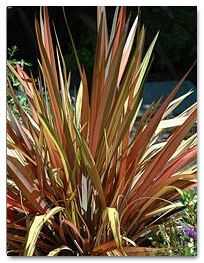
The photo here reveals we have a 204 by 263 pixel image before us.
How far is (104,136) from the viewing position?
217cm

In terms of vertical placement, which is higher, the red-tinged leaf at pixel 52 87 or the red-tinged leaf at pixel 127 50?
the red-tinged leaf at pixel 127 50

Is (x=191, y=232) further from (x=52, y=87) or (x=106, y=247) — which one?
(x=52, y=87)

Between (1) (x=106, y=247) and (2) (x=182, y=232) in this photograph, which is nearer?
(1) (x=106, y=247)

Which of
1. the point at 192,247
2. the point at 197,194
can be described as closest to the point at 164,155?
the point at 197,194

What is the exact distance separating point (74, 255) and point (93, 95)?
492mm

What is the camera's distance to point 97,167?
86.7 inches

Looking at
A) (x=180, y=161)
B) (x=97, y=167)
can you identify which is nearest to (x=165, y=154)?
(x=180, y=161)

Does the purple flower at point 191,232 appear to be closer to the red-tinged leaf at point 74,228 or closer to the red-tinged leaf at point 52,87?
the red-tinged leaf at point 74,228

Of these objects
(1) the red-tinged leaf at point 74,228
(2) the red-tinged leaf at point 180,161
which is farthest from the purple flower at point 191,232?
(1) the red-tinged leaf at point 74,228

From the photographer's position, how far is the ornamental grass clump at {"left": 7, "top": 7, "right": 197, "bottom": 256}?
84.2 inches

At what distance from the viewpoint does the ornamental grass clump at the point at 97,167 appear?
7.02 feet

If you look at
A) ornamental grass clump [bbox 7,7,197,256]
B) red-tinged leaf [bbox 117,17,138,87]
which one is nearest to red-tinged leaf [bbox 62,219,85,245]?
ornamental grass clump [bbox 7,7,197,256]

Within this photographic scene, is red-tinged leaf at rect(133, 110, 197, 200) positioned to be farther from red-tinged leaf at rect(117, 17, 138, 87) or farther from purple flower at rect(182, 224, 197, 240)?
red-tinged leaf at rect(117, 17, 138, 87)

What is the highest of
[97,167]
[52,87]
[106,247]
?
[52,87]
